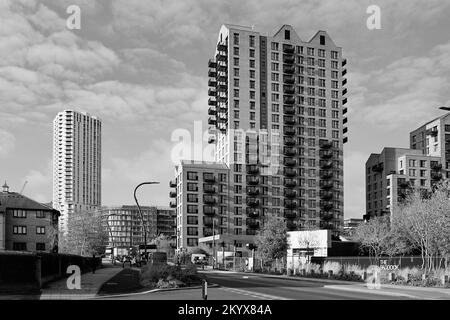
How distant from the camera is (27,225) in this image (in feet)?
295

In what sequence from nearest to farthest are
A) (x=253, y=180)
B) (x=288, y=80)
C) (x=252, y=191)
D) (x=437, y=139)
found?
(x=252, y=191) → (x=253, y=180) → (x=288, y=80) → (x=437, y=139)

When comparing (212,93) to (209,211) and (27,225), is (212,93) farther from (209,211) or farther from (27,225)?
(27,225)

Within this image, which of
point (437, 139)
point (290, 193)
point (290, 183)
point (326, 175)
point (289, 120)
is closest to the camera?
point (290, 183)

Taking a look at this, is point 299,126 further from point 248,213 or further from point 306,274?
point 306,274

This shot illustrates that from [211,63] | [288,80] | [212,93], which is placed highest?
[211,63]

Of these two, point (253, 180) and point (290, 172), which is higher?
point (290, 172)

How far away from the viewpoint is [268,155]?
153 meters

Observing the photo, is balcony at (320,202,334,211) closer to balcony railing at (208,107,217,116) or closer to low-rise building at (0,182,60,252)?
balcony railing at (208,107,217,116)

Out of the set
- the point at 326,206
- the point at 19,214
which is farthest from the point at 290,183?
the point at 19,214

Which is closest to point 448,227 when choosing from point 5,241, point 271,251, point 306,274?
point 306,274

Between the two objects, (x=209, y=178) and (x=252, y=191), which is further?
(x=252, y=191)

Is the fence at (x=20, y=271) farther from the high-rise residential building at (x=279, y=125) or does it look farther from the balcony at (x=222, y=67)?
the balcony at (x=222, y=67)

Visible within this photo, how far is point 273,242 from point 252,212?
78223 mm
